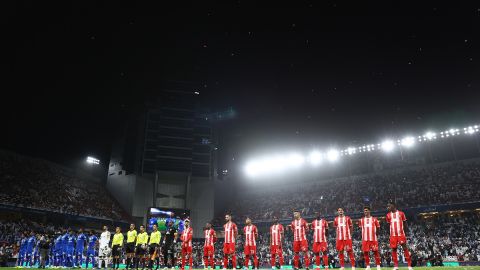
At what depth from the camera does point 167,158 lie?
58.5 m

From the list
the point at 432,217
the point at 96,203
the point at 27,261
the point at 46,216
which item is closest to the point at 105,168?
the point at 96,203

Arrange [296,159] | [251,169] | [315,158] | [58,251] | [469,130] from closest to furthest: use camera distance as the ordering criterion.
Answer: [58,251] → [469,130] → [315,158] → [296,159] → [251,169]

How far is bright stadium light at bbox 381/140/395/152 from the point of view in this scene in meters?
53.7

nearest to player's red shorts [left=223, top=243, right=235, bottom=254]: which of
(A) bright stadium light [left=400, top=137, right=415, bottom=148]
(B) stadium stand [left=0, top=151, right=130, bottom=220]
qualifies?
(B) stadium stand [left=0, top=151, right=130, bottom=220]

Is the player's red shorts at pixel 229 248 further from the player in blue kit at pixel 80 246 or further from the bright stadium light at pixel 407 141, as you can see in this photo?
the bright stadium light at pixel 407 141

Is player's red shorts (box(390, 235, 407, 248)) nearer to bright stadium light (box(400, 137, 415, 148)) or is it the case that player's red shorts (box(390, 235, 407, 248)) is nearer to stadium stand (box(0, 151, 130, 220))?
stadium stand (box(0, 151, 130, 220))

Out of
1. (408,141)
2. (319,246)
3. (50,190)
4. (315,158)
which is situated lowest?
(319,246)

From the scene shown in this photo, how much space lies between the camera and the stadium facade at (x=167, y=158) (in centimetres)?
5759

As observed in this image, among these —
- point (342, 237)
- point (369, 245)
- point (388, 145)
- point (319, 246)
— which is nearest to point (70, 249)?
point (319, 246)

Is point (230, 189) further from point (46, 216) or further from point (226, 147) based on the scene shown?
point (46, 216)

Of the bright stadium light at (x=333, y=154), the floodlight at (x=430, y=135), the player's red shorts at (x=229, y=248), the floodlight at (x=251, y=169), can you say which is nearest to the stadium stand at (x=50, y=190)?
the floodlight at (x=251, y=169)

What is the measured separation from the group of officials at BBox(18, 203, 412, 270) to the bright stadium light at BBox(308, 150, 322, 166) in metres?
42.2

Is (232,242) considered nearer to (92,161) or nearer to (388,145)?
(388,145)

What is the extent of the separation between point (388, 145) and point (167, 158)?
35087 millimetres
